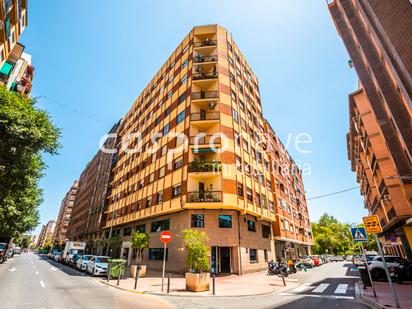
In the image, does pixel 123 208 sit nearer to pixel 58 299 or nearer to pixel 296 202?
pixel 58 299

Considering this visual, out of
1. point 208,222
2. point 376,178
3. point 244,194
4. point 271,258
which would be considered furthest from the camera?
point 271,258

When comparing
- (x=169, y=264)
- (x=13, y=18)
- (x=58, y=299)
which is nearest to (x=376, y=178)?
(x=169, y=264)

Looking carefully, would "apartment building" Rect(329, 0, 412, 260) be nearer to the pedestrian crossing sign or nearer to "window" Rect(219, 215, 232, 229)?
the pedestrian crossing sign

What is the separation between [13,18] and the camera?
17.2 metres

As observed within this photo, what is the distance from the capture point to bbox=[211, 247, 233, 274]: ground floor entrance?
18.7m

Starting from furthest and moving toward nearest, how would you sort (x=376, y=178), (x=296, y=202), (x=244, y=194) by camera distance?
(x=296, y=202) < (x=376, y=178) < (x=244, y=194)

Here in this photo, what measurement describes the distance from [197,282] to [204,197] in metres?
Result: 8.18

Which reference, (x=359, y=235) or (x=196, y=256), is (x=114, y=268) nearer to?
(x=196, y=256)

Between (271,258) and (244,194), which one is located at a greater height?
(244,194)

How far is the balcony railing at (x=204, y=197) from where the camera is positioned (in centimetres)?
1864

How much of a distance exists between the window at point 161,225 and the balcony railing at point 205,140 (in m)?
8.43

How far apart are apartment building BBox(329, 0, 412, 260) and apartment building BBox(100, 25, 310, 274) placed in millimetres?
11655

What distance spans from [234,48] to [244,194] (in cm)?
2076

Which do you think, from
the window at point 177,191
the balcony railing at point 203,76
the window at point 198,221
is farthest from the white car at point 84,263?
the balcony railing at point 203,76
